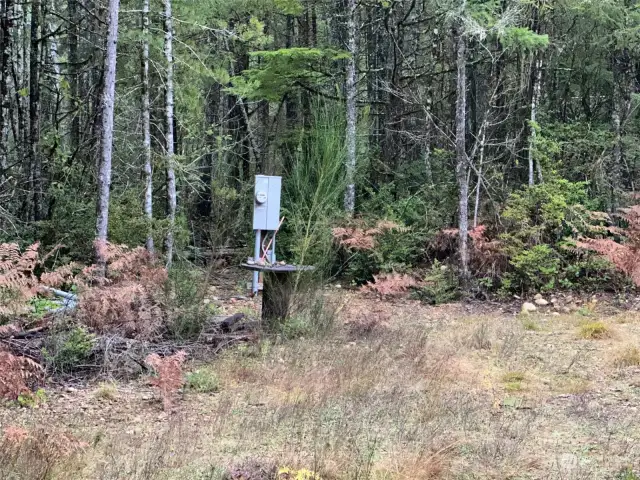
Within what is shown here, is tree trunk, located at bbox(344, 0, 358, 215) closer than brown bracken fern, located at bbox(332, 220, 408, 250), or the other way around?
brown bracken fern, located at bbox(332, 220, 408, 250)

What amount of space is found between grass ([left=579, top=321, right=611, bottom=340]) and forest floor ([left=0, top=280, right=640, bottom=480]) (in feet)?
0.05

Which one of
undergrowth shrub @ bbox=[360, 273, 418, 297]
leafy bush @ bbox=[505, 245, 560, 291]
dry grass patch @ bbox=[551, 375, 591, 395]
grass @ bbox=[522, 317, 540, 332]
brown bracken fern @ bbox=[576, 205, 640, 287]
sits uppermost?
brown bracken fern @ bbox=[576, 205, 640, 287]

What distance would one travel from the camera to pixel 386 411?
171 inches

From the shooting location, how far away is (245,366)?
5.38 metres

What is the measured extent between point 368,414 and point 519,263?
19.7ft

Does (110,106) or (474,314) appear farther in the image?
(474,314)

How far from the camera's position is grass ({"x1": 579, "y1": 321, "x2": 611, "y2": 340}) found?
6871mm

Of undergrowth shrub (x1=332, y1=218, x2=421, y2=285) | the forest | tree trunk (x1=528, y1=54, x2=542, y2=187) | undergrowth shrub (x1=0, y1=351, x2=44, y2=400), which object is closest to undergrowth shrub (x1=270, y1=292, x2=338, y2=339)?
the forest

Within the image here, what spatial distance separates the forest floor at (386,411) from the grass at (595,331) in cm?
2

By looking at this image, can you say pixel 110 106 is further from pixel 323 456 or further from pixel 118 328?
pixel 323 456

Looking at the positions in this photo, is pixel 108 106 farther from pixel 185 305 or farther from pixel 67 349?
pixel 67 349

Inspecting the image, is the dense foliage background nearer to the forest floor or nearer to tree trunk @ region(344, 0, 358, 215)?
tree trunk @ region(344, 0, 358, 215)

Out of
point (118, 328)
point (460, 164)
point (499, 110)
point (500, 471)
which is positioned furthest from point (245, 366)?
point (499, 110)

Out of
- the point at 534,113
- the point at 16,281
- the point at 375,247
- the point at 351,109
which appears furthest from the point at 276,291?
the point at 534,113
